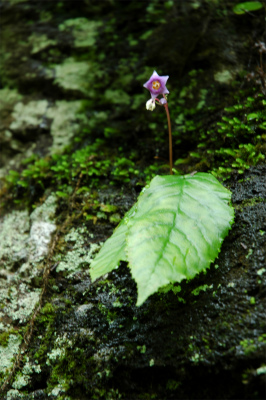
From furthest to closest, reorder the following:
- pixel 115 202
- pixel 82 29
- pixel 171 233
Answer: pixel 82 29, pixel 115 202, pixel 171 233

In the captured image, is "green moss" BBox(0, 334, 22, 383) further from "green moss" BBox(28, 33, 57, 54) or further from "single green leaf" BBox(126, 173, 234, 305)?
"green moss" BBox(28, 33, 57, 54)

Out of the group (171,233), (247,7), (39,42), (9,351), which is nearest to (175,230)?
(171,233)

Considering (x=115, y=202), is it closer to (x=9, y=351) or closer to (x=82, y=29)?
(x=9, y=351)

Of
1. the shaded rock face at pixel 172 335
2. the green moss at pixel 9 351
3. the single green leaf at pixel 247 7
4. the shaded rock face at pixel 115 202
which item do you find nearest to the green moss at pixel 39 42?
the shaded rock face at pixel 115 202

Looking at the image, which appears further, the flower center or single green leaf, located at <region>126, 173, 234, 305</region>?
the flower center

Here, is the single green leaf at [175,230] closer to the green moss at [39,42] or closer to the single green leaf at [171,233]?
the single green leaf at [171,233]

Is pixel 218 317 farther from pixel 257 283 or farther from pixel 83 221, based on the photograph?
pixel 83 221

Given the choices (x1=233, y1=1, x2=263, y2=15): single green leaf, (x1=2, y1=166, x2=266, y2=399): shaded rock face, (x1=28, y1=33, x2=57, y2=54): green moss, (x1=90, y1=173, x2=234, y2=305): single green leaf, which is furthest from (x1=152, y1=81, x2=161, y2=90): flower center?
(x1=28, y1=33, x2=57, y2=54): green moss
